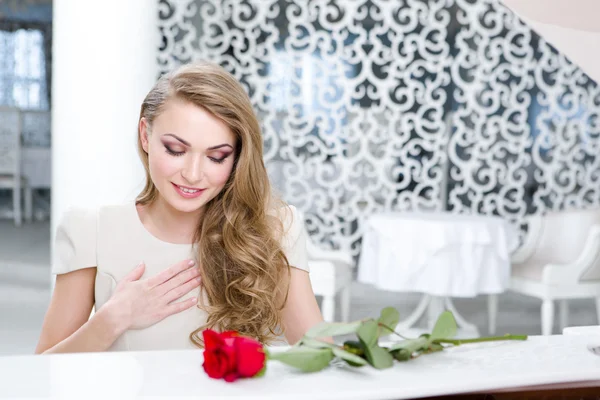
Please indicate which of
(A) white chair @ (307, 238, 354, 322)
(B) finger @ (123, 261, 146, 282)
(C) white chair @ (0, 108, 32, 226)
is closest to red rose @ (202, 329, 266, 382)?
(B) finger @ (123, 261, 146, 282)

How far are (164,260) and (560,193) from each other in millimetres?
4671

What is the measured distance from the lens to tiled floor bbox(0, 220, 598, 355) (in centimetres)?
452

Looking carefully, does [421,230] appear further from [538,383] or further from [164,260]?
[538,383]

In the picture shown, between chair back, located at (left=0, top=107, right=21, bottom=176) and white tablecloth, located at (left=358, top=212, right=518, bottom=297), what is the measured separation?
568 centimetres

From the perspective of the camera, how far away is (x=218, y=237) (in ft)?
5.16

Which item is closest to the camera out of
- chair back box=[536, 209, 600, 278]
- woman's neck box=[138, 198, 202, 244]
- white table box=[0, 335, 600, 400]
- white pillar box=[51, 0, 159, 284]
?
white table box=[0, 335, 600, 400]

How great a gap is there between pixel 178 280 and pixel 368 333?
74cm

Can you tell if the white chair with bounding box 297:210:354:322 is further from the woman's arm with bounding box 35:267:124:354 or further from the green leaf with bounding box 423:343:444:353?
the green leaf with bounding box 423:343:444:353

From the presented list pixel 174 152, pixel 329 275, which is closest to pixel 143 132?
pixel 174 152

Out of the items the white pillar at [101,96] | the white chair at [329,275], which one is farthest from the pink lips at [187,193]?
the white chair at [329,275]

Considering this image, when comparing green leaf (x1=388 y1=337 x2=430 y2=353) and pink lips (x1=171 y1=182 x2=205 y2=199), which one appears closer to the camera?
green leaf (x1=388 y1=337 x2=430 y2=353)

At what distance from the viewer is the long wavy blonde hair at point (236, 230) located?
146 centimetres

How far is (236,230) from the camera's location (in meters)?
1.58

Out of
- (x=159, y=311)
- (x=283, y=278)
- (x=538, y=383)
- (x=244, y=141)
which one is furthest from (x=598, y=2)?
(x=159, y=311)
